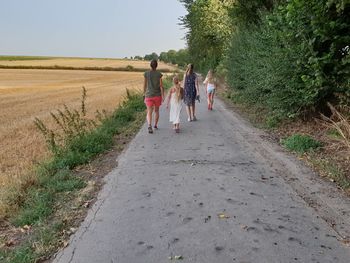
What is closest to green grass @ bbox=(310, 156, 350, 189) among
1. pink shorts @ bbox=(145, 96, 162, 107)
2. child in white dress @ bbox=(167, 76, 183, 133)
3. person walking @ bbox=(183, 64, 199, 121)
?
child in white dress @ bbox=(167, 76, 183, 133)

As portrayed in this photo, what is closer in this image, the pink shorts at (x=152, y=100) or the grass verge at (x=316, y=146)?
the grass verge at (x=316, y=146)

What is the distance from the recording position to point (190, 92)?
49.7ft

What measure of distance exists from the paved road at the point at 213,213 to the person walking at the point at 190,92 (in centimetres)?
560

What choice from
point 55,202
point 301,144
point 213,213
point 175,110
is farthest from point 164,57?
point 213,213

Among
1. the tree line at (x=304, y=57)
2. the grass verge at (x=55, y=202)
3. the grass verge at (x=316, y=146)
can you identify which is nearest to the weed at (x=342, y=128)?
the grass verge at (x=316, y=146)

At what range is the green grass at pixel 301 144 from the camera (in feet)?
31.0

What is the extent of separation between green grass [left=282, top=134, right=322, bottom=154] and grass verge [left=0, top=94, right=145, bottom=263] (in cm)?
397

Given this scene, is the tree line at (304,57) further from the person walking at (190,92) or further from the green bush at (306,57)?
the person walking at (190,92)

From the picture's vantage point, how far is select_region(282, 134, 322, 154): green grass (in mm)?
9438

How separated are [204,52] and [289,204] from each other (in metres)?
41.1

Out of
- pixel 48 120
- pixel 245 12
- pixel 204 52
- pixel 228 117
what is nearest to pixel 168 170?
pixel 228 117

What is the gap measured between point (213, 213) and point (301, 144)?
4541 millimetres

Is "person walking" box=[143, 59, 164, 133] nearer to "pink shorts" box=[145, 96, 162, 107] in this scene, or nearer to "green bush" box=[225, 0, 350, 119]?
"pink shorts" box=[145, 96, 162, 107]

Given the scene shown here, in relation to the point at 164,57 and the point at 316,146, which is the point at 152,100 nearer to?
the point at 316,146
